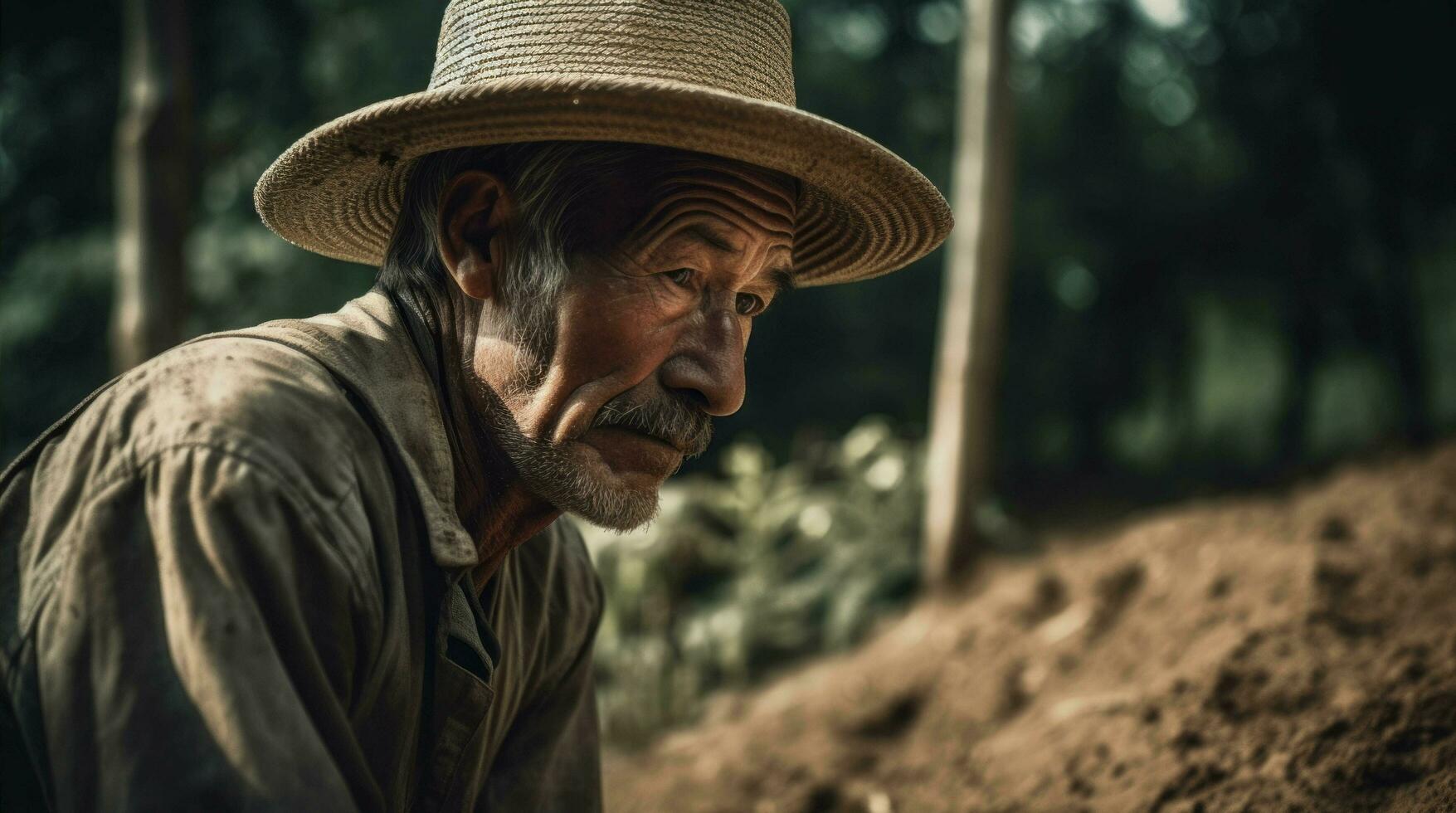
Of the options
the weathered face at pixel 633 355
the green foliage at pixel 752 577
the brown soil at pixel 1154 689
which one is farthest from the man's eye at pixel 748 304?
the green foliage at pixel 752 577

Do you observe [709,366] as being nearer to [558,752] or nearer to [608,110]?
[608,110]

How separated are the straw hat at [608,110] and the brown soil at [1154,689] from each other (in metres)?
1.40

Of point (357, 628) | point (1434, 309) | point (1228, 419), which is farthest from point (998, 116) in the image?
point (357, 628)

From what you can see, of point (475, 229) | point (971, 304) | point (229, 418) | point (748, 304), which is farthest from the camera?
point (971, 304)

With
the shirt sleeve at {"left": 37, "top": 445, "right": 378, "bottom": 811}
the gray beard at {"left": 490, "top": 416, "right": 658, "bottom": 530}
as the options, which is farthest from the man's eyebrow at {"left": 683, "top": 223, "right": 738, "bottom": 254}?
the shirt sleeve at {"left": 37, "top": 445, "right": 378, "bottom": 811}

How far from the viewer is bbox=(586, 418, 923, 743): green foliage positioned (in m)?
5.77

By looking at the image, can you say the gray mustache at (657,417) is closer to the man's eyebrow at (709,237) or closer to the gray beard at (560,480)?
the gray beard at (560,480)

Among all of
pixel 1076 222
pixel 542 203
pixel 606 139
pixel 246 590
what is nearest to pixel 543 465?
pixel 542 203

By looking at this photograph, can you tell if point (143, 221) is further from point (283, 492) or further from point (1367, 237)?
point (1367, 237)

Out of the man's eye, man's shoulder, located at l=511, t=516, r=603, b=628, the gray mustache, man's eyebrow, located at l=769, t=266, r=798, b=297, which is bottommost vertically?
man's shoulder, located at l=511, t=516, r=603, b=628

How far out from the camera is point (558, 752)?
2289 mm

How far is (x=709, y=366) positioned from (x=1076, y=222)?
7.42 metres

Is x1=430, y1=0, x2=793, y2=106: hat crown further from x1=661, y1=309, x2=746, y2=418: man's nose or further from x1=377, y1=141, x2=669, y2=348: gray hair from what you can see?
x1=661, y1=309, x2=746, y2=418: man's nose

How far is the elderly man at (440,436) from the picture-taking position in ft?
4.45
